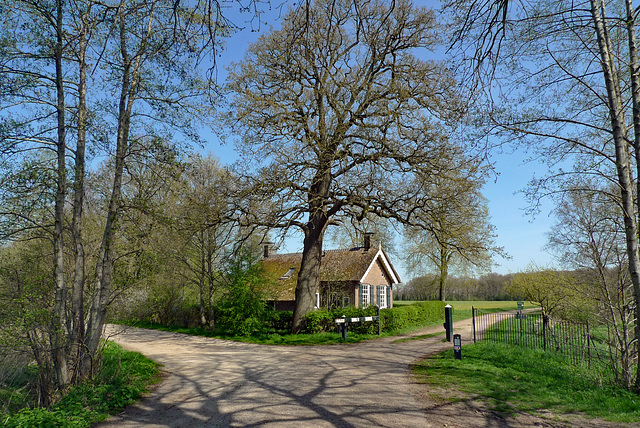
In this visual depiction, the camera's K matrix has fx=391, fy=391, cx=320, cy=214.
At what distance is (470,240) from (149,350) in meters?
12.5

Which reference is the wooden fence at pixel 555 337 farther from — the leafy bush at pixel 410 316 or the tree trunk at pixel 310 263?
the tree trunk at pixel 310 263

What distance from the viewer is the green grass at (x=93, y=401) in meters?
5.52

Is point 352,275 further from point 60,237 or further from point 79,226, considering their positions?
point 60,237

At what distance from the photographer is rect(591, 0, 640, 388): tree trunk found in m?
7.20

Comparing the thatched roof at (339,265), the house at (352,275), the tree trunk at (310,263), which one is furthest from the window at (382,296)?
the tree trunk at (310,263)

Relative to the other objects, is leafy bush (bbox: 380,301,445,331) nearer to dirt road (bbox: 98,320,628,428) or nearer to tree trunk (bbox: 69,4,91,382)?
dirt road (bbox: 98,320,628,428)

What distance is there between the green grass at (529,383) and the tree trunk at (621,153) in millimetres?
1027

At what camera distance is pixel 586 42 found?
26.3 feet

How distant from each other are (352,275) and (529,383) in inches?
742

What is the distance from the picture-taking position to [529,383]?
25.9ft

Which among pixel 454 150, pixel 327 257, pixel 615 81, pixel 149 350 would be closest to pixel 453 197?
pixel 454 150

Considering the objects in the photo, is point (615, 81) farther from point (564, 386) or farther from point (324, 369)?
point (324, 369)

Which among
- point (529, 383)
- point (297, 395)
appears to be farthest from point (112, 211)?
point (529, 383)

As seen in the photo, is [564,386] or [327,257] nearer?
[564,386]
